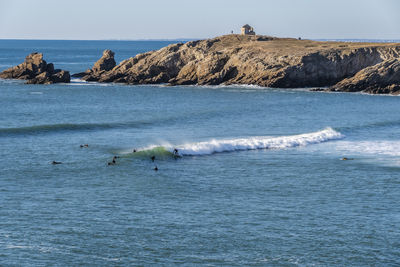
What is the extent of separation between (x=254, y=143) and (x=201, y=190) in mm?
16235

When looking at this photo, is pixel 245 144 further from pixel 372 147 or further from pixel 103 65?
pixel 103 65

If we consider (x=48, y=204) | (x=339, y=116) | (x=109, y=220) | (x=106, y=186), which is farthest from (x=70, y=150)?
(x=339, y=116)

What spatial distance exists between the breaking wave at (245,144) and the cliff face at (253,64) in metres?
45.4

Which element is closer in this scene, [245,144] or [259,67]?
[245,144]

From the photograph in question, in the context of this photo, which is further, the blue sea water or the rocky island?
the rocky island

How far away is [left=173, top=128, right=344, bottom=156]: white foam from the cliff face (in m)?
44.9

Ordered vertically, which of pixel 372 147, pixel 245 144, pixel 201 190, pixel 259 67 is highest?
pixel 259 67

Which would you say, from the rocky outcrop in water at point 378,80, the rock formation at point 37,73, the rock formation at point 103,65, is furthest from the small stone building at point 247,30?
the rocky outcrop in water at point 378,80

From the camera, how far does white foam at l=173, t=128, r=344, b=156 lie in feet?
162

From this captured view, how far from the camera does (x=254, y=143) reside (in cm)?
5206

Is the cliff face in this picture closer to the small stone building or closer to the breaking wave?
the small stone building

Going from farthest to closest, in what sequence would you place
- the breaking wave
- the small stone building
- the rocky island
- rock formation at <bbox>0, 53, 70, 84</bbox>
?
the small stone building < rock formation at <bbox>0, 53, 70, 84</bbox> < the rocky island < the breaking wave

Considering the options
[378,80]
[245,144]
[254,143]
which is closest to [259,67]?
[378,80]

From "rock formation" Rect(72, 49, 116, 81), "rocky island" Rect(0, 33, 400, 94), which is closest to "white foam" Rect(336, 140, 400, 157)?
"rocky island" Rect(0, 33, 400, 94)
